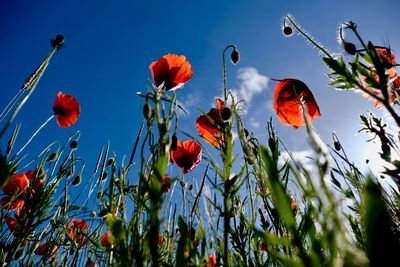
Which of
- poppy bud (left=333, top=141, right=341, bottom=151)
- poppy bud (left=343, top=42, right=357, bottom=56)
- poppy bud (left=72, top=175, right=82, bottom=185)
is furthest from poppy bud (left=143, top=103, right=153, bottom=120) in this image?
poppy bud (left=72, top=175, right=82, bottom=185)

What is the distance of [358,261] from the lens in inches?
12.8

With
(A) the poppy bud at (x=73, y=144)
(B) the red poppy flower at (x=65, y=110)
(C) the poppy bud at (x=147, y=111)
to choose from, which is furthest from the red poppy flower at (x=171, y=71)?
(C) the poppy bud at (x=147, y=111)

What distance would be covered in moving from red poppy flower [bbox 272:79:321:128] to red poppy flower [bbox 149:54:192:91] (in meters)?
0.84

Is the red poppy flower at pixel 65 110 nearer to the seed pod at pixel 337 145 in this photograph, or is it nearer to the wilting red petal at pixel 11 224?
the wilting red petal at pixel 11 224

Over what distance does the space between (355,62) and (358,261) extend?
3.16 feet

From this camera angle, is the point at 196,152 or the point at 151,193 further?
the point at 196,152

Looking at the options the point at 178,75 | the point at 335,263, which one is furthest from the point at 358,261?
the point at 178,75

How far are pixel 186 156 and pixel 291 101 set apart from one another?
71cm

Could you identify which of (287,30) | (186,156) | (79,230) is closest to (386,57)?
(287,30)

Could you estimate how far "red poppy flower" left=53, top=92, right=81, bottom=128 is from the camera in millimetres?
3061

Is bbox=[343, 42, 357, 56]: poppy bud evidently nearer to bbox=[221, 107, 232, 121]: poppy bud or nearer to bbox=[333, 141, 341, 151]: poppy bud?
bbox=[221, 107, 232, 121]: poppy bud

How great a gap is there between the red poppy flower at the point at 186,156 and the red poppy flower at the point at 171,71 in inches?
18.6

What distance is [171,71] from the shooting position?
93.1 inches

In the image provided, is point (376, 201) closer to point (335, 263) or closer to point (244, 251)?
point (335, 263)
